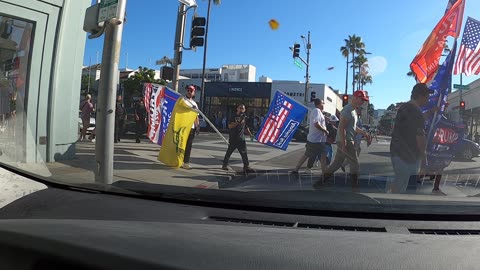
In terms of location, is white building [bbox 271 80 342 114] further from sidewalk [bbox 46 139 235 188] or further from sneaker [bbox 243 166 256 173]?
sidewalk [bbox 46 139 235 188]

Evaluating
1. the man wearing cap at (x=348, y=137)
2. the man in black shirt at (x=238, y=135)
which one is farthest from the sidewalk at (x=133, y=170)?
the man wearing cap at (x=348, y=137)

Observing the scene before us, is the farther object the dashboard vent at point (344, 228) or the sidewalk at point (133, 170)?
the sidewalk at point (133, 170)

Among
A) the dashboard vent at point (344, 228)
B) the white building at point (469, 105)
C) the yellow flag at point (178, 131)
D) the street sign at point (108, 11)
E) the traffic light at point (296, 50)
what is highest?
the street sign at point (108, 11)

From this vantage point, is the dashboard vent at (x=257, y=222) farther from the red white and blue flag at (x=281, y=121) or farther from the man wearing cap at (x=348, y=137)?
the red white and blue flag at (x=281, y=121)

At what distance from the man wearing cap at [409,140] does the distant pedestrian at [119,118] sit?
2476 mm

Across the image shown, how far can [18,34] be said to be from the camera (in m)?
3.61

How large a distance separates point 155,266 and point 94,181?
1867mm

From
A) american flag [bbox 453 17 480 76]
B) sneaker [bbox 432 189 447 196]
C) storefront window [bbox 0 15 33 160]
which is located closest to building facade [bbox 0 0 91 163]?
storefront window [bbox 0 15 33 160]

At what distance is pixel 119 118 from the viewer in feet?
13.3

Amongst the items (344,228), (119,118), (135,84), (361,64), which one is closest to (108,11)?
(135,84)

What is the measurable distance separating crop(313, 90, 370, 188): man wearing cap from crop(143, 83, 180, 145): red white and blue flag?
1.98 metres

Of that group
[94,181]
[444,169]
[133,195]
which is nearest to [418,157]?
[444,169]

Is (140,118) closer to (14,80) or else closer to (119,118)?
(119,118)

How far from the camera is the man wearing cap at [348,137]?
376cm
